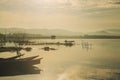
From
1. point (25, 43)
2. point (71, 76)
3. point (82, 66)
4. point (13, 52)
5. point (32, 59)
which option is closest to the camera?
point (71, 76)

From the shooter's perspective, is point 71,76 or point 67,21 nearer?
point 71,76

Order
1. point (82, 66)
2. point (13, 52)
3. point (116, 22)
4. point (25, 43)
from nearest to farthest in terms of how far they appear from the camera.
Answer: point (116, 22)
point (82, 66)
point (13, 52)
point (25, 43)

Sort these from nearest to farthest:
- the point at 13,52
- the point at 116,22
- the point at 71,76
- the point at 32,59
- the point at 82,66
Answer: the point at 71,76 → the point at 116,22 → the point at 32,59 → the point at 82,66 → the point at 13,52

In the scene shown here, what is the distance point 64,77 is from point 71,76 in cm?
17

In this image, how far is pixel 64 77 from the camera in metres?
7.01

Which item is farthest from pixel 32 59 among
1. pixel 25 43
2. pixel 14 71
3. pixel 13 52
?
pixel 25 43

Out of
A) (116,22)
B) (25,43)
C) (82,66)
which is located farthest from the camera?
(25,43)

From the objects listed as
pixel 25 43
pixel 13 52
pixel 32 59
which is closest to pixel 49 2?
pixel 32 59

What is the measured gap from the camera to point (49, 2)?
727cm

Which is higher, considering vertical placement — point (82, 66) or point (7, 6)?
point (7, 6)

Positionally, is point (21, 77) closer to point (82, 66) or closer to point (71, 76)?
point (71, 76)

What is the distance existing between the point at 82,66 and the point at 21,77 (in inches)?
89.4

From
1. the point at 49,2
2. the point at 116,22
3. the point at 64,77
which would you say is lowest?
the point at 64,77

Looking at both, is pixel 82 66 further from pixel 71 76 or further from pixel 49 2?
pixel 49 2
